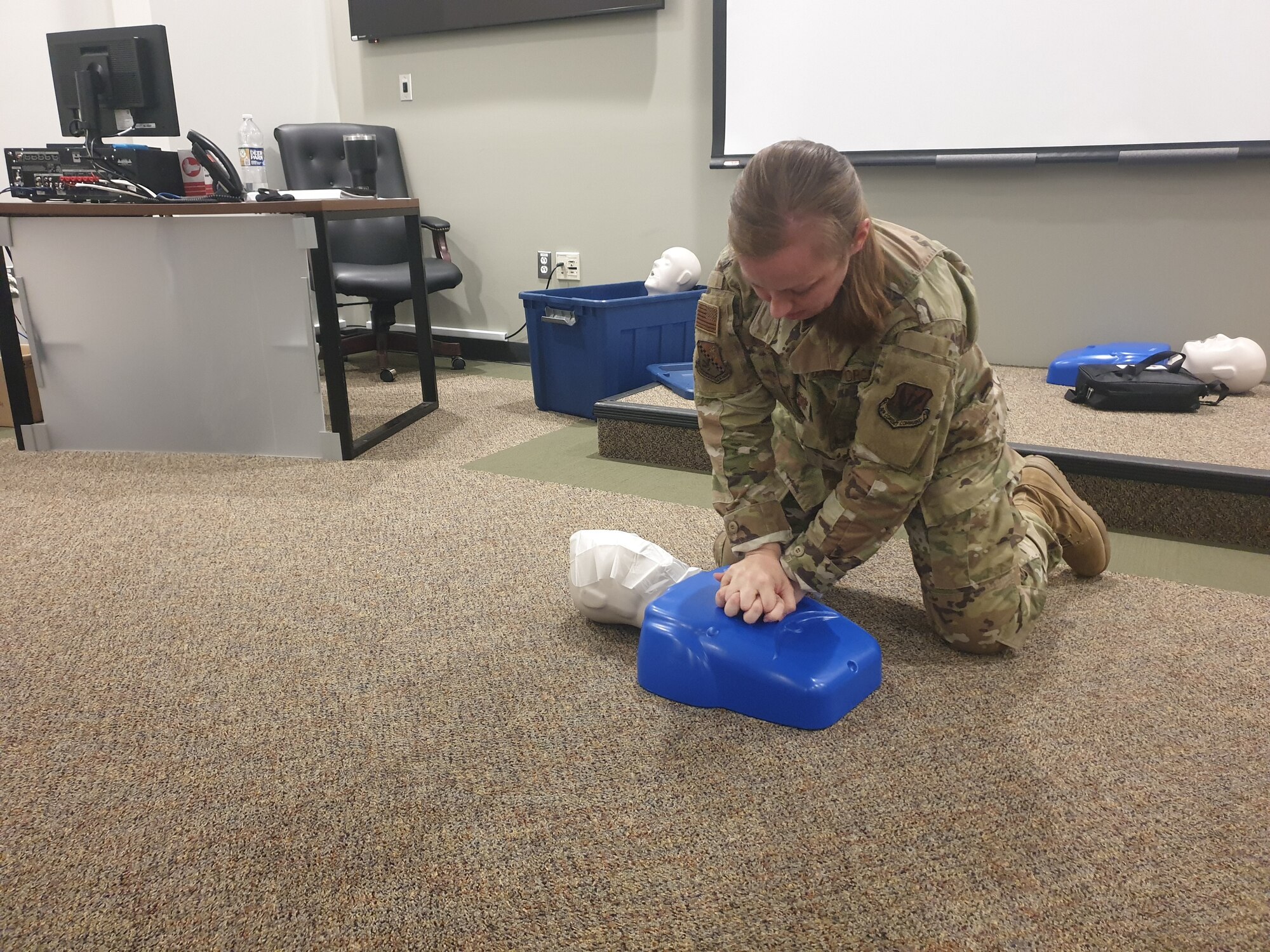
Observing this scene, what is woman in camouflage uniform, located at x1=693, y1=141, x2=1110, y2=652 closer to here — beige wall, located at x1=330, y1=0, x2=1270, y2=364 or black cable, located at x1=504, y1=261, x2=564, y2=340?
beige wall, located at x1=330, y1=0, x2=1270, y2=364

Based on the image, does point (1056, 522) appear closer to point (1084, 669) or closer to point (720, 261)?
point (1084, 669)

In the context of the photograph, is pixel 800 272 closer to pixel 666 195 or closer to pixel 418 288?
pixel 418 288

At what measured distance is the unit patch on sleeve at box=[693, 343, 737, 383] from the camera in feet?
3.89

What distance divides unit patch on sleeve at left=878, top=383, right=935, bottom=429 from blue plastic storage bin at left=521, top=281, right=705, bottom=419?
1601 mm

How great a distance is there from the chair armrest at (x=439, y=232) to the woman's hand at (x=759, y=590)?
2.59 meters

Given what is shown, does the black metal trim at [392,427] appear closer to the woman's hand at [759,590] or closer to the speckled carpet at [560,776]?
the speckled carpet at [560,776]

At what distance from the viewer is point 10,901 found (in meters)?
0.86

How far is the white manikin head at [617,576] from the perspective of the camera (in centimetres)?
133

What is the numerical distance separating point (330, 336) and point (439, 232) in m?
1.35

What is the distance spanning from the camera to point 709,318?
46.1 inches

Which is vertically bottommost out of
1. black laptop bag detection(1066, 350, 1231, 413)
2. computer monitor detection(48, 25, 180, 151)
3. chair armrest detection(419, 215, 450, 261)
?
black laptop bag detection(1066, 350, 1231, 413)

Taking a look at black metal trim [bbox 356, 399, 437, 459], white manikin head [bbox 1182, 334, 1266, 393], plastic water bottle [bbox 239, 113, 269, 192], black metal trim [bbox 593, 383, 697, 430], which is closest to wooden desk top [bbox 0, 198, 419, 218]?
plastic water bottle [bbox 239, 113, 269, 192]

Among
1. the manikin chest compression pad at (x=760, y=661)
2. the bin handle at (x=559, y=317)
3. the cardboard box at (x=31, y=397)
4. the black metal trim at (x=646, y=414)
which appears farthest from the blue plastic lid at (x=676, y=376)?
the cardboard box at (x=31, y=397)

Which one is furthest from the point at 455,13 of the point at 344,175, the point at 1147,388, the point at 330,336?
the point at 1147,388
